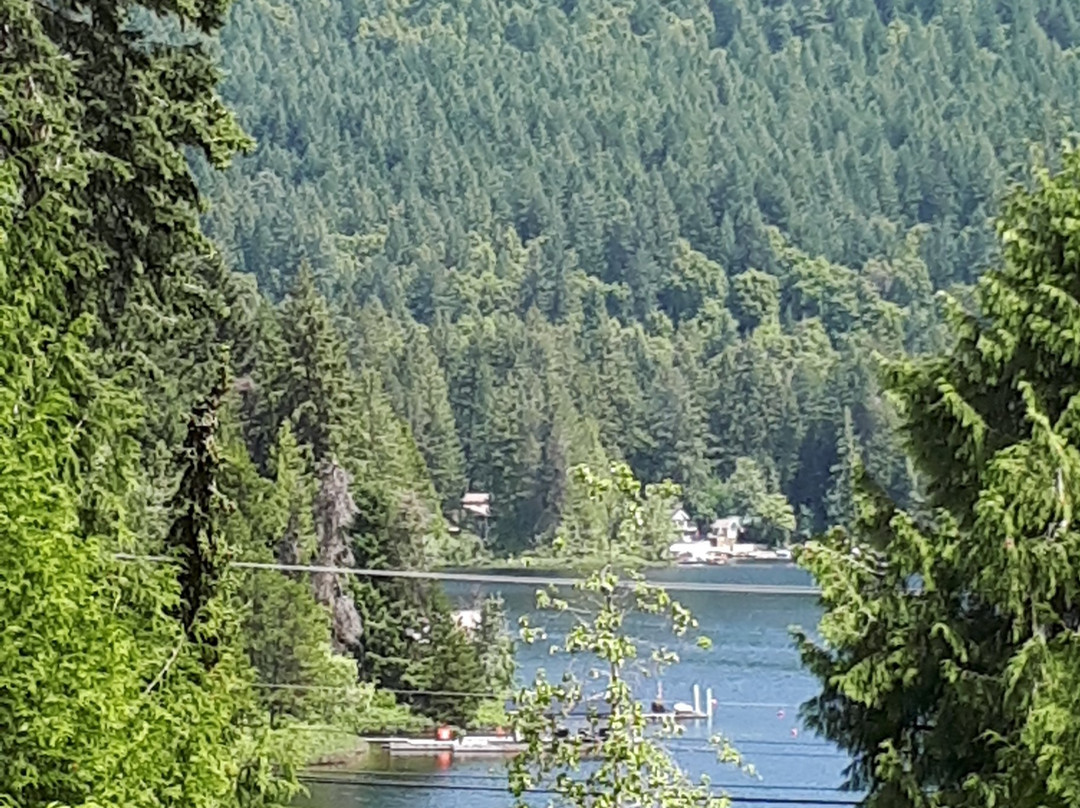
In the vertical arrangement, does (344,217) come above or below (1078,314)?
above

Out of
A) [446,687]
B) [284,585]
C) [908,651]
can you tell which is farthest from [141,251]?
[446,687]

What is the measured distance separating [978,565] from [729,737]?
1333 cm

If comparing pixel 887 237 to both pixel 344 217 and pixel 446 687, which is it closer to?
pixel 344 217

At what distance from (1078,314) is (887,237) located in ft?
573

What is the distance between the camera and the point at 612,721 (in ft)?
33.6

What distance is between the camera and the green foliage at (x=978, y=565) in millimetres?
10031

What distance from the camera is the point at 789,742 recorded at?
29969mm

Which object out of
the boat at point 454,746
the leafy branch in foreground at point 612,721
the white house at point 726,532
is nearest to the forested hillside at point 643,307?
the white house at point 726,532

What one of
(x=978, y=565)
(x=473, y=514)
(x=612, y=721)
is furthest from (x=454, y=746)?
(x=473, y=514)

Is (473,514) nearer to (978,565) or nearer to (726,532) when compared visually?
(726,532)

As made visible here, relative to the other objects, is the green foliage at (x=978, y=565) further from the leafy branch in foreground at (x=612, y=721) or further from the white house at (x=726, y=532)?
the white house at (x=726, y=532)

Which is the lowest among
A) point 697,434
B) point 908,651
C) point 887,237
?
point 908,651

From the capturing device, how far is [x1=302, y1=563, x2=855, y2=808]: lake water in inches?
1069

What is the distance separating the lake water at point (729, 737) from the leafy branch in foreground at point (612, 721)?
9796 mm
